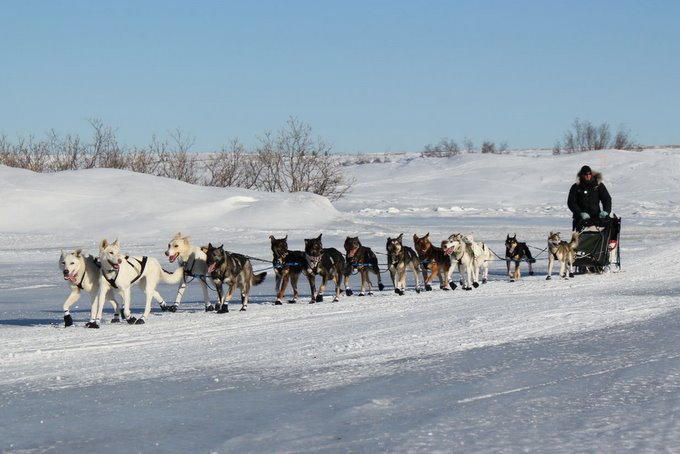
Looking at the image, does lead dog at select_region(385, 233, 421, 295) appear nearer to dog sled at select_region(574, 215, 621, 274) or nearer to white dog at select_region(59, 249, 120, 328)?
dog sled at select_region(574, 215, 621, 274)

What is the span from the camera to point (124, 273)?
9.89 m

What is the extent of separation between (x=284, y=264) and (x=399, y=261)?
1.42 m

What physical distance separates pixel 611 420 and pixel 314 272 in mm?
7124

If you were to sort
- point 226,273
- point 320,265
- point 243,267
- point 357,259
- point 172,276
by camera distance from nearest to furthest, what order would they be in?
1. point 172,276
2. point 226,273
3. point 243,267
4. point 320,265
5. point 357,259

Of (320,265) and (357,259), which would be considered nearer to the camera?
(320,265)

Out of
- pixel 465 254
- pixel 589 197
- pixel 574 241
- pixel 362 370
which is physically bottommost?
pixel 362 370

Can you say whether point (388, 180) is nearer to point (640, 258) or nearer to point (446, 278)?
point (640, 258)

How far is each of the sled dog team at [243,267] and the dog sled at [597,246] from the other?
16 centimetres

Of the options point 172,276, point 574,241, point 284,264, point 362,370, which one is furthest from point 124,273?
point 574,241

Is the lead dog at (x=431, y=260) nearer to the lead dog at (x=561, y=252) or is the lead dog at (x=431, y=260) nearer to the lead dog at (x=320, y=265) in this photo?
the lead dog at (x=320, y=265)

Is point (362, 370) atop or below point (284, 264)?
below

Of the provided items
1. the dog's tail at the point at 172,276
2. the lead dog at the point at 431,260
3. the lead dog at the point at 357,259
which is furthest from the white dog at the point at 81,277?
the lead dog at the point at 431,260

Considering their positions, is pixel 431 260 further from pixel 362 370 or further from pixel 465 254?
pixel 362 370

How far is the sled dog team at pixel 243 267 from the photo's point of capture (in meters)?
9.80
